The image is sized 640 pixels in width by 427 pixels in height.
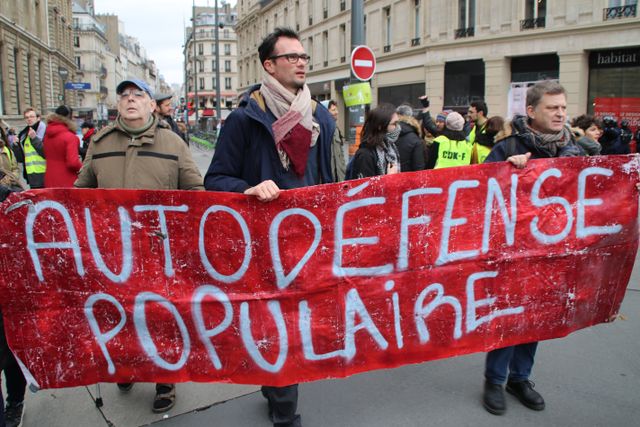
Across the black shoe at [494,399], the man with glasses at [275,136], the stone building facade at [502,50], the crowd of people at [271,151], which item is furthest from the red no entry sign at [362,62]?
the stone building facade at [502,50]

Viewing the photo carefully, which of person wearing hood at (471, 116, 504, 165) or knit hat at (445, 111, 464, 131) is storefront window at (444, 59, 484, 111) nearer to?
person wearing hood at (471, 116, 504, 165)

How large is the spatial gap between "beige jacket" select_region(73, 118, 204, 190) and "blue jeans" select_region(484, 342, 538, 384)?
2074mm

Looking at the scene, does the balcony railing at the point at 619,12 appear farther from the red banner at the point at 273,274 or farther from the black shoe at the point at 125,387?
the black shoe at the point at 125,387

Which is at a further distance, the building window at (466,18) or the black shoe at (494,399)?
the building window at (466,18)

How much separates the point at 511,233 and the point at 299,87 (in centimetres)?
144

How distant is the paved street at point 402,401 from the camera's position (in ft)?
10.2

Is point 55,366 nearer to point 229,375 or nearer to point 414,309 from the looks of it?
point 229,375

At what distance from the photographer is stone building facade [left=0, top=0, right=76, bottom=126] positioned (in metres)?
32.0

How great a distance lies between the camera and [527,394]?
3.22 metres

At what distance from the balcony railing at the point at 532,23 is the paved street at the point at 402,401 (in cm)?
1983

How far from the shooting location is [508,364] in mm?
3371

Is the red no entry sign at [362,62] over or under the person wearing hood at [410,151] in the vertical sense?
over

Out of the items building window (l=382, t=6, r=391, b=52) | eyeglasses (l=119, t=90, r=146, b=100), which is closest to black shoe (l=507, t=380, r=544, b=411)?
eyeglasses (l=119, t=90, r=146, b=100)

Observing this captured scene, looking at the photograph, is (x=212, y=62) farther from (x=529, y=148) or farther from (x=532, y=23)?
(x=529, y=148)
